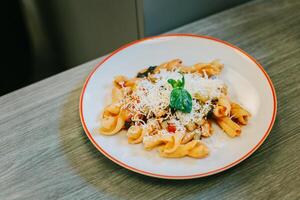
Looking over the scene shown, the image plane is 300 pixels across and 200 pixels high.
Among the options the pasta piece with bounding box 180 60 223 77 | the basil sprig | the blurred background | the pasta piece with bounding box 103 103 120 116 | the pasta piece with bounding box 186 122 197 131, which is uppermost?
the basil sprig

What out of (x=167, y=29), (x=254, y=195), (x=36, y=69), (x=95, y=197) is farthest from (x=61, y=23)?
(x=254, y=195)

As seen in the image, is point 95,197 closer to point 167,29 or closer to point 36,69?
point 167,29

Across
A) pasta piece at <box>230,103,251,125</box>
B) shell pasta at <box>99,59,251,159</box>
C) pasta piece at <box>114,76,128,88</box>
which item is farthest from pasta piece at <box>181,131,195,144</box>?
pasta piece at <box>114,76,128,88</box>

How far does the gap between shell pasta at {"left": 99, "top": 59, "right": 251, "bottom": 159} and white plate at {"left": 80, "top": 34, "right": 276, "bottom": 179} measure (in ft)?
0.06

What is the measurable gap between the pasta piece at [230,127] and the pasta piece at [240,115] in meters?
0.02

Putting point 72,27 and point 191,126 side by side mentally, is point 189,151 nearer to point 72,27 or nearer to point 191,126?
point 191,126

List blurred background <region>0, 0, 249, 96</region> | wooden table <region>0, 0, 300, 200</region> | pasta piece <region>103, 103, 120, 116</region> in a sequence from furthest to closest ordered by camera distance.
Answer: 1. blurred background <region>0, 0, 249, 96</region>
2. pasta piece <region>103, 103, 120, 116</region>
3. wooden table <region>0, 0, 300, 200</region>

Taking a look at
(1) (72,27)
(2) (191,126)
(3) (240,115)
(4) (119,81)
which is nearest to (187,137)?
(2) (191,126)

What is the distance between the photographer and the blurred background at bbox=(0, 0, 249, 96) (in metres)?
1.36

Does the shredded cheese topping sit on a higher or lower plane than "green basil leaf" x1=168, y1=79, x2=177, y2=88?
lower

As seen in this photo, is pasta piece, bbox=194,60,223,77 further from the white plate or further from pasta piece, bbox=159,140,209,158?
pasta piece, bbox=159,140,209,158

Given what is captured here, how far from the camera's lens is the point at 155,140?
863 mm

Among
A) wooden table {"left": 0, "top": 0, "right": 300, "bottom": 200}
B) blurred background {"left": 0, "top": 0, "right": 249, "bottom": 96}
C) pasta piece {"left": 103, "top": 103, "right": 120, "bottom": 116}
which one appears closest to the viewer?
wooden table {"left": 0, "top": 0, "right": 300, "bottom": 200}

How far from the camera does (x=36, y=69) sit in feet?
6.89
